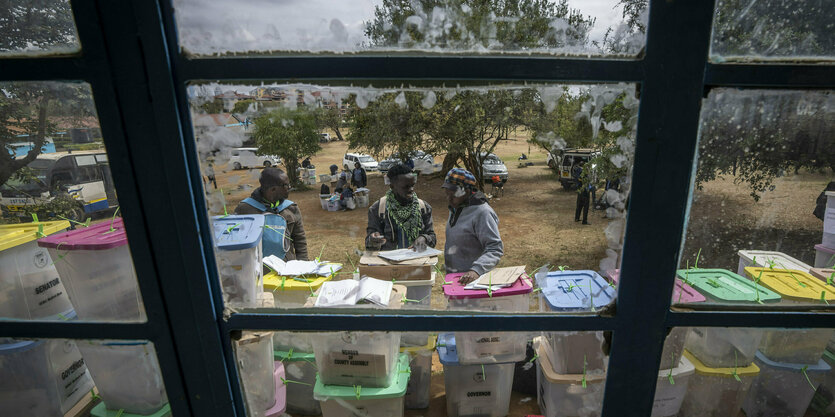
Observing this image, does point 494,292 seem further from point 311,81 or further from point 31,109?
point 31,109

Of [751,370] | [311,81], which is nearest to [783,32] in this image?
[311,81]

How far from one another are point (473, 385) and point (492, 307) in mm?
479

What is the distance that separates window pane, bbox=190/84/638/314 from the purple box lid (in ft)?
0.92

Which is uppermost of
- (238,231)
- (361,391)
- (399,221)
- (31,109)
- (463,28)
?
(463,28)

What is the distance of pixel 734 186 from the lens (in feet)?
2.89

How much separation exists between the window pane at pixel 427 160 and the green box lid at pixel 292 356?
228 millimetres

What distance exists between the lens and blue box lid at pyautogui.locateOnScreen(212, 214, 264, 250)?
1132 mm

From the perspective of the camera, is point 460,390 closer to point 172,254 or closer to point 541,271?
point 541,271

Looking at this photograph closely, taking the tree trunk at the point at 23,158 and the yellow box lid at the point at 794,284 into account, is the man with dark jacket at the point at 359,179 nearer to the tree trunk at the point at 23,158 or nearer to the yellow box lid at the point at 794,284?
the tree trunk at the point at 23,158

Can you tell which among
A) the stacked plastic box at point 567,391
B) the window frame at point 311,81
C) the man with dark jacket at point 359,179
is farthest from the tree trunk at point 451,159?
the stacked plastic box at point 567,391

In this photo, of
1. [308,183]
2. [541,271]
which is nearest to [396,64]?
[308,183]

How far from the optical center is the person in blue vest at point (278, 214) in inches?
41.2

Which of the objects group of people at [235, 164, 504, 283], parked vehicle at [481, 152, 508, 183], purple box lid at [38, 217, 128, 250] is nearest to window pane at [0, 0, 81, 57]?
purple box lid at [38, 217, 128, 250]

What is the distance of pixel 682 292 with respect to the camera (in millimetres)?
956
